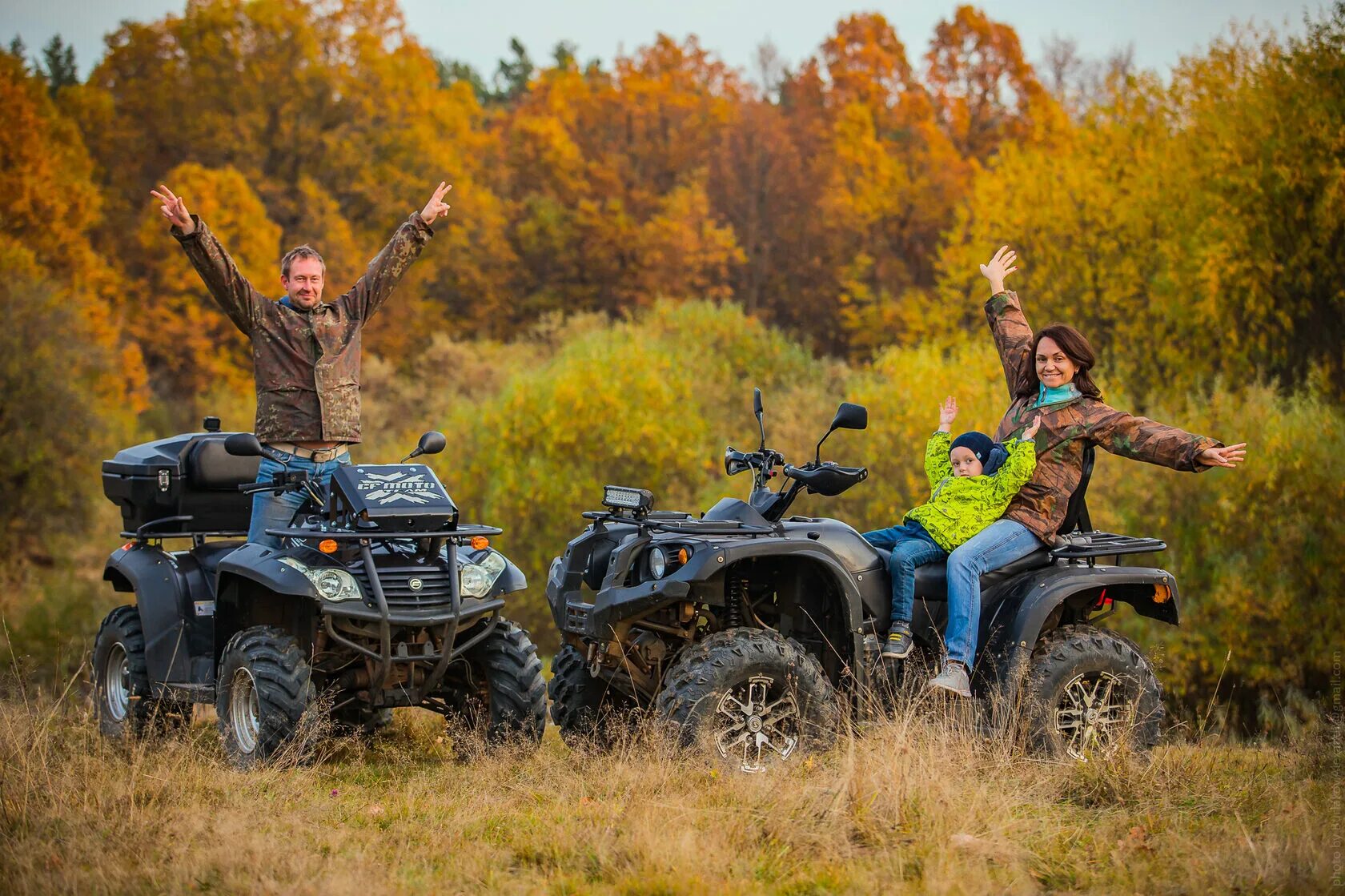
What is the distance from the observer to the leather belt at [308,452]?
25.8 feet

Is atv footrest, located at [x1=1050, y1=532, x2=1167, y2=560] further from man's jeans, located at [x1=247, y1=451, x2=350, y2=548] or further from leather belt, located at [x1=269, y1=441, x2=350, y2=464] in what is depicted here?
leather belt, located at [x1=269, y1=441, x2=350, y2=464]

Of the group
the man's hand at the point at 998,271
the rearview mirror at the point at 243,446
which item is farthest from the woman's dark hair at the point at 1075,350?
the rearview mirror at the point at 243,446

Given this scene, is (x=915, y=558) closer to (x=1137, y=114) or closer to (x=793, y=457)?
(x=793, y=457)

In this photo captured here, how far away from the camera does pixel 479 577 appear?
7422 mm

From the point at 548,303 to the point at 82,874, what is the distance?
134 feet

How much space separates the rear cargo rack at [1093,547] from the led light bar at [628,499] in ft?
6.80

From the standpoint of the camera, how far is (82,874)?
16.5 feet

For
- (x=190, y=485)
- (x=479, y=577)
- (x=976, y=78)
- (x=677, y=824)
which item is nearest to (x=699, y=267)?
(x=976, y=78)

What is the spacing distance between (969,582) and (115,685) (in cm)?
522

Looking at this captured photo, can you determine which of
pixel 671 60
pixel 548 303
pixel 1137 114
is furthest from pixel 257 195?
pixel 1137 114

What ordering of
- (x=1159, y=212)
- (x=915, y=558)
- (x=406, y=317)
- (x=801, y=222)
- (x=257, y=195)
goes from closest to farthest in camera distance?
1. (x=915, y=558)
2. (x=1159, y=212)
3. (x=257, y=195)
4. (x=406, y=317)
5. (x=801, y=222)

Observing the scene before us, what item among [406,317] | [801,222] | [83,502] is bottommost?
[83,502]

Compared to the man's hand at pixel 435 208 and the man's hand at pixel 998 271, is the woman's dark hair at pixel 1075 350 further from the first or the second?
the man's hand at pixel 435 208

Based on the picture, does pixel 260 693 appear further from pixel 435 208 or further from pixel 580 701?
pixel 435 208
